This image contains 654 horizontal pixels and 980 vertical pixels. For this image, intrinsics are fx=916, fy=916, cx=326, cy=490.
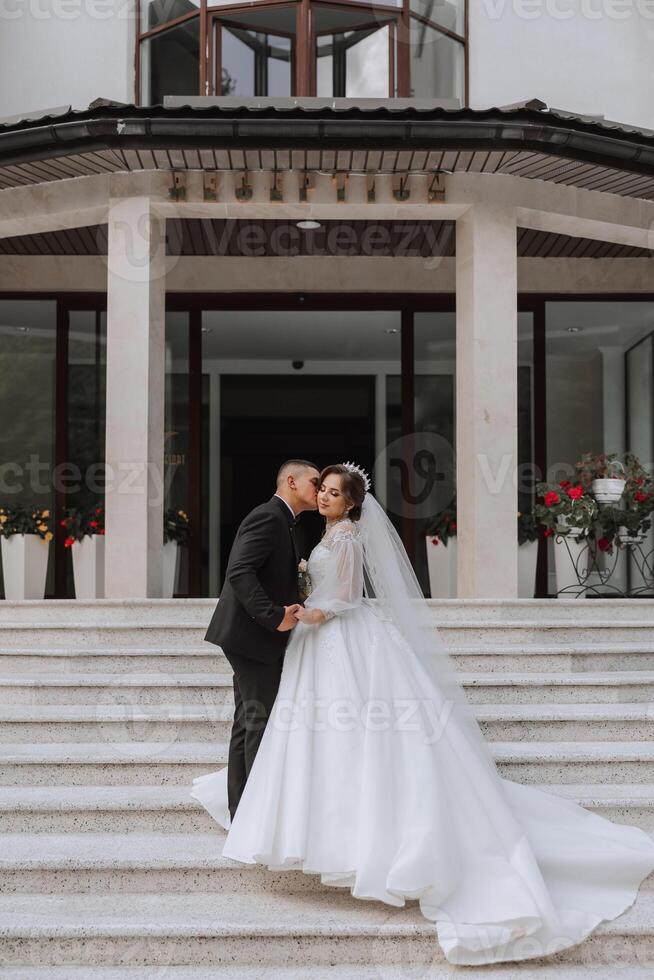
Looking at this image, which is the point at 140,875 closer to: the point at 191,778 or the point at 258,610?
the point at 191,778

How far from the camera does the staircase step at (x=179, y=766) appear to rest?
455 centimetres

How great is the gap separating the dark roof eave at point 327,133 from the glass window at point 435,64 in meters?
1.61

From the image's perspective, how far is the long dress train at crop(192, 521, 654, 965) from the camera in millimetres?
3363

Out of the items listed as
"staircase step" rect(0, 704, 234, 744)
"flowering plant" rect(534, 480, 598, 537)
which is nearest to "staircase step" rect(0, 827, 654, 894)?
"staircase step" rect(0, 704, 234, 744)

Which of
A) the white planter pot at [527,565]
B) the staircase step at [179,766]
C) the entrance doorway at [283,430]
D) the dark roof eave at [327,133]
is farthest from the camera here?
the entrance doorway at [283,430]

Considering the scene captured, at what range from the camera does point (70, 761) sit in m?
4.55

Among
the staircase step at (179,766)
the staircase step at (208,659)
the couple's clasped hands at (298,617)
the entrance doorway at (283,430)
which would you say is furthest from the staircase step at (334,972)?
the entrance doorway at (283,430)

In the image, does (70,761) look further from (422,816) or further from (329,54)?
(329,54)

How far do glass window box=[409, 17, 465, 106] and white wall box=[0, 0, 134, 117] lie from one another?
103 inches

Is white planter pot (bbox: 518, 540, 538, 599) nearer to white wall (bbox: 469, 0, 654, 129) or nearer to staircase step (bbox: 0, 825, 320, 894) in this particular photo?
white wall (bbox: 469, 0, 654, 129)

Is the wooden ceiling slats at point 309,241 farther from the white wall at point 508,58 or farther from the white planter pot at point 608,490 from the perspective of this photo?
the white planter pot at point 608,490

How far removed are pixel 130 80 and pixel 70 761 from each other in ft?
21.1

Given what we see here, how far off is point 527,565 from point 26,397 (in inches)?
213

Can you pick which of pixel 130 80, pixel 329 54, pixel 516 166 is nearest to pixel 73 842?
pixel 516 166
